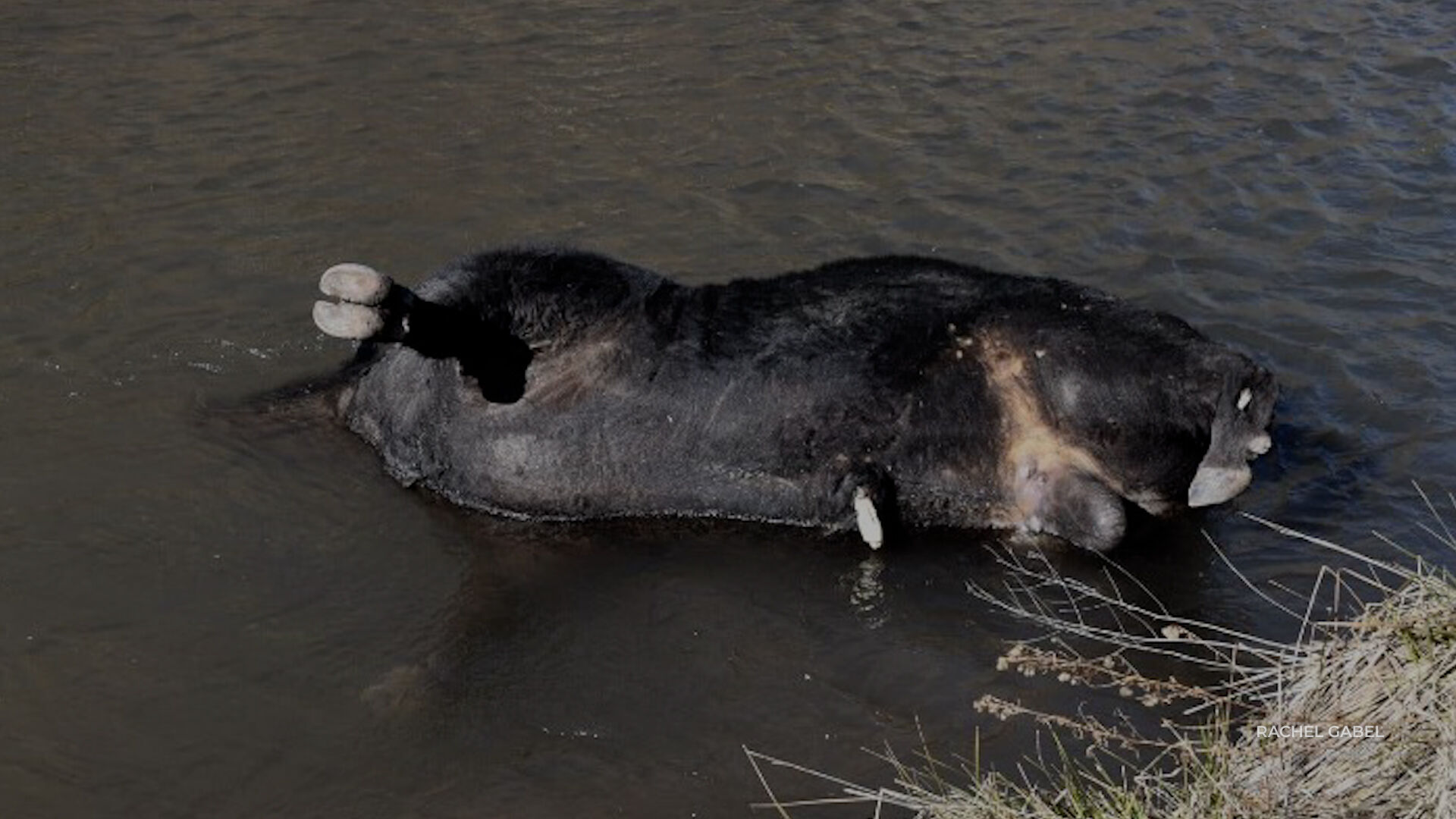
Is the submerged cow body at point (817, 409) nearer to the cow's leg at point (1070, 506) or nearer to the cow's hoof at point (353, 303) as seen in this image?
the cow's leg at point (1070, 506)

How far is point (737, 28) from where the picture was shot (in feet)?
37.3

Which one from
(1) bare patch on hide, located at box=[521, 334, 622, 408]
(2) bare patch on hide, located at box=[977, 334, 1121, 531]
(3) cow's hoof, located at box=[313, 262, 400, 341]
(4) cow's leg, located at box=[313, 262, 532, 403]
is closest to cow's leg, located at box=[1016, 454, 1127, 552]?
(2) bare patch on hide, located at box=[977, 334, 1121, 531]

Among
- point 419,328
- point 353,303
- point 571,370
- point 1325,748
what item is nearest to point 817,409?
point 571,370

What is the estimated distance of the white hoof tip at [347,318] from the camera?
222 inches

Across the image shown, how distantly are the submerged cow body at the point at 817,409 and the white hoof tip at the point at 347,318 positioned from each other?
439 mm

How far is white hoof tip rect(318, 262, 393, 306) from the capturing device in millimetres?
5637

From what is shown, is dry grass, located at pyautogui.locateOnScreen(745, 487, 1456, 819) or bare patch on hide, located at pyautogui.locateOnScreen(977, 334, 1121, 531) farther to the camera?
bare patch on hide, located at pyautogui.locateOnScreen(977, 334, 1121, 531)

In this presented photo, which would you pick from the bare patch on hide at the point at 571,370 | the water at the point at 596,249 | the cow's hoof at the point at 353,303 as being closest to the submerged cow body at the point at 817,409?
the bare patch on hide at the point at 571,370

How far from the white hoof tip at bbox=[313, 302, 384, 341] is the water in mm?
827

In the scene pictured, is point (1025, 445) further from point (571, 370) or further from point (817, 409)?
point (571, 370)

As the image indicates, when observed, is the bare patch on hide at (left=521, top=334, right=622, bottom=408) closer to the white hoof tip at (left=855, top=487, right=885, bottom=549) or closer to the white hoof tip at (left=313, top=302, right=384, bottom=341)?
the white hoof tip at (left=313, top=302, right=384, bottom=341)

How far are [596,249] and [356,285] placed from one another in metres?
2.72

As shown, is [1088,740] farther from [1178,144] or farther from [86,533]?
[1178,144]

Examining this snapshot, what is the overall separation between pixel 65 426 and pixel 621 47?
527cm
